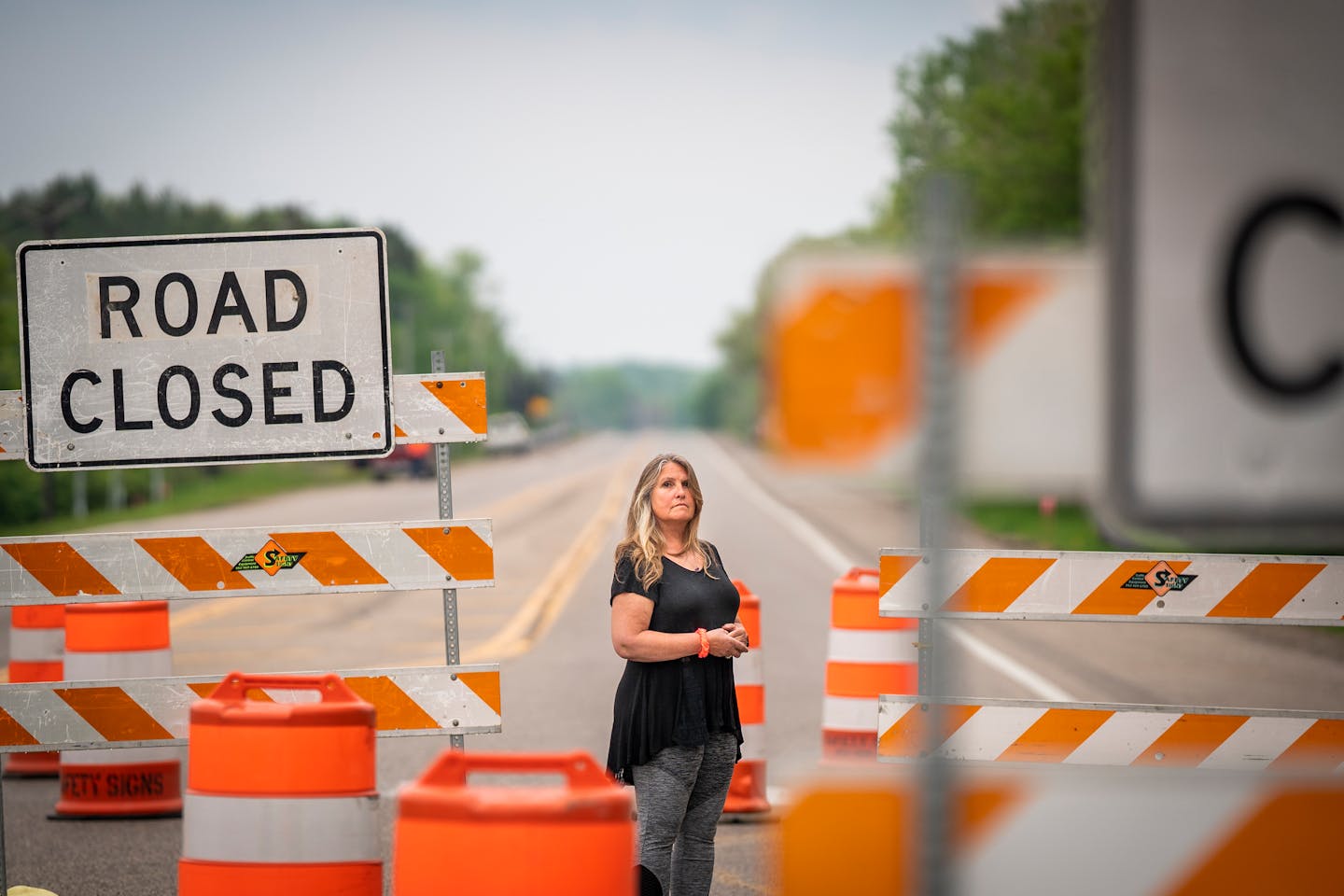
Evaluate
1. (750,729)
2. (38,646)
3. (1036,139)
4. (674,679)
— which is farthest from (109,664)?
(1036,139)

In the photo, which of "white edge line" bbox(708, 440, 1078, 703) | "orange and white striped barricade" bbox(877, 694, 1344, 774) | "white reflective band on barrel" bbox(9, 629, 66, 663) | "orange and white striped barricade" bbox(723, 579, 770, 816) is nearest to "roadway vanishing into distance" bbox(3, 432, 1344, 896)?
"white edge line" bbox(708, 440, 1078, 703)

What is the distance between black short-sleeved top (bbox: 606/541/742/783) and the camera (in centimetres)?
534

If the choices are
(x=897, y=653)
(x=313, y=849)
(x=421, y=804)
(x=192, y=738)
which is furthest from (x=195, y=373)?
(x=897, y=653)

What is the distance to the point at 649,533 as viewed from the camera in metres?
5.49

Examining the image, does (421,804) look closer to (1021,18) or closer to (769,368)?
(769,368)

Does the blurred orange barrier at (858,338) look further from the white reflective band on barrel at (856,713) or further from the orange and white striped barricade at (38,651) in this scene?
the orange and white striped barricade at (38,651)

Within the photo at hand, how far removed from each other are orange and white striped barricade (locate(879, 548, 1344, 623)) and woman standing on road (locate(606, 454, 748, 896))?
2.49 feet

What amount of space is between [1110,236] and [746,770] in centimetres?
598

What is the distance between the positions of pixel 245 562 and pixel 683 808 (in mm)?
1897

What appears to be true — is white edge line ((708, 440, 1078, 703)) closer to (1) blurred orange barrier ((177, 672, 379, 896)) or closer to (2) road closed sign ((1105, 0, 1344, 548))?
(2) road closed sign ((1105, 0, 1344, 548))

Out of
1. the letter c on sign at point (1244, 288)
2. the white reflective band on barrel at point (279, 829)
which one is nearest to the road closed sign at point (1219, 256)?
the letter c on sign at point (1244, 288)

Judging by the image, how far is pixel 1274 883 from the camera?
10.4 ft

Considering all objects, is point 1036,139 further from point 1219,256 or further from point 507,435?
point 507,435

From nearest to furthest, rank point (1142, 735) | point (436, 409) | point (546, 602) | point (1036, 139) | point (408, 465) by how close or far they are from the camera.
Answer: point (1142, 735)
point (436, 409)
point (546, 602)
point (1036, 139)
point (408, 465)
